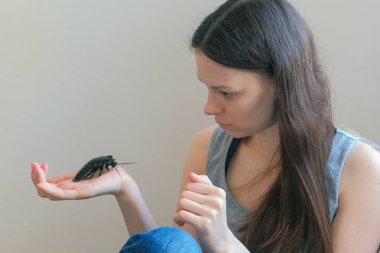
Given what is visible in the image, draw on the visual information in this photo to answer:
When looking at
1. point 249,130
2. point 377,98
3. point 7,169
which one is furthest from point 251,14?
point 7,169

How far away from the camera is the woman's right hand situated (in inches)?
31.1

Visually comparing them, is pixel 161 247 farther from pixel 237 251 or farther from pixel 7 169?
pixel 7 169

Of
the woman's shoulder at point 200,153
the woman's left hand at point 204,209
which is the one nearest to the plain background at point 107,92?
the woman's shoulder at point 200,153

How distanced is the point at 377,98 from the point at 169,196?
2.00 feet

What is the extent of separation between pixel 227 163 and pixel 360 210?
28 cm

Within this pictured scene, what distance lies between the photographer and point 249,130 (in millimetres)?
844

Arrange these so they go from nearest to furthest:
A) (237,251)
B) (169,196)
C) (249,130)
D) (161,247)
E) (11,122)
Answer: (161,247)
(237,251)
(249,130)
(11,122)
(169,196)

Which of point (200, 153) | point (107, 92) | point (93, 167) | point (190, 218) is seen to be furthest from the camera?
point (107, 92)

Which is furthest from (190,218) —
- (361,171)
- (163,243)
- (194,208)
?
(361,171)

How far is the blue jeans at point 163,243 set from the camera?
572 mm

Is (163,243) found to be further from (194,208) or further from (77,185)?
(77,185)

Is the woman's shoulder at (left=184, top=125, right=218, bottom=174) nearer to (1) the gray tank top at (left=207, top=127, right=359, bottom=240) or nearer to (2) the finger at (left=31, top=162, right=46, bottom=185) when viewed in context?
(1) the gray tank top at (left=207, top=127, right=359, bottom=240)

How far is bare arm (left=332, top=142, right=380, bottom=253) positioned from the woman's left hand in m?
0.24

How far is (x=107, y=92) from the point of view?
120 cm
